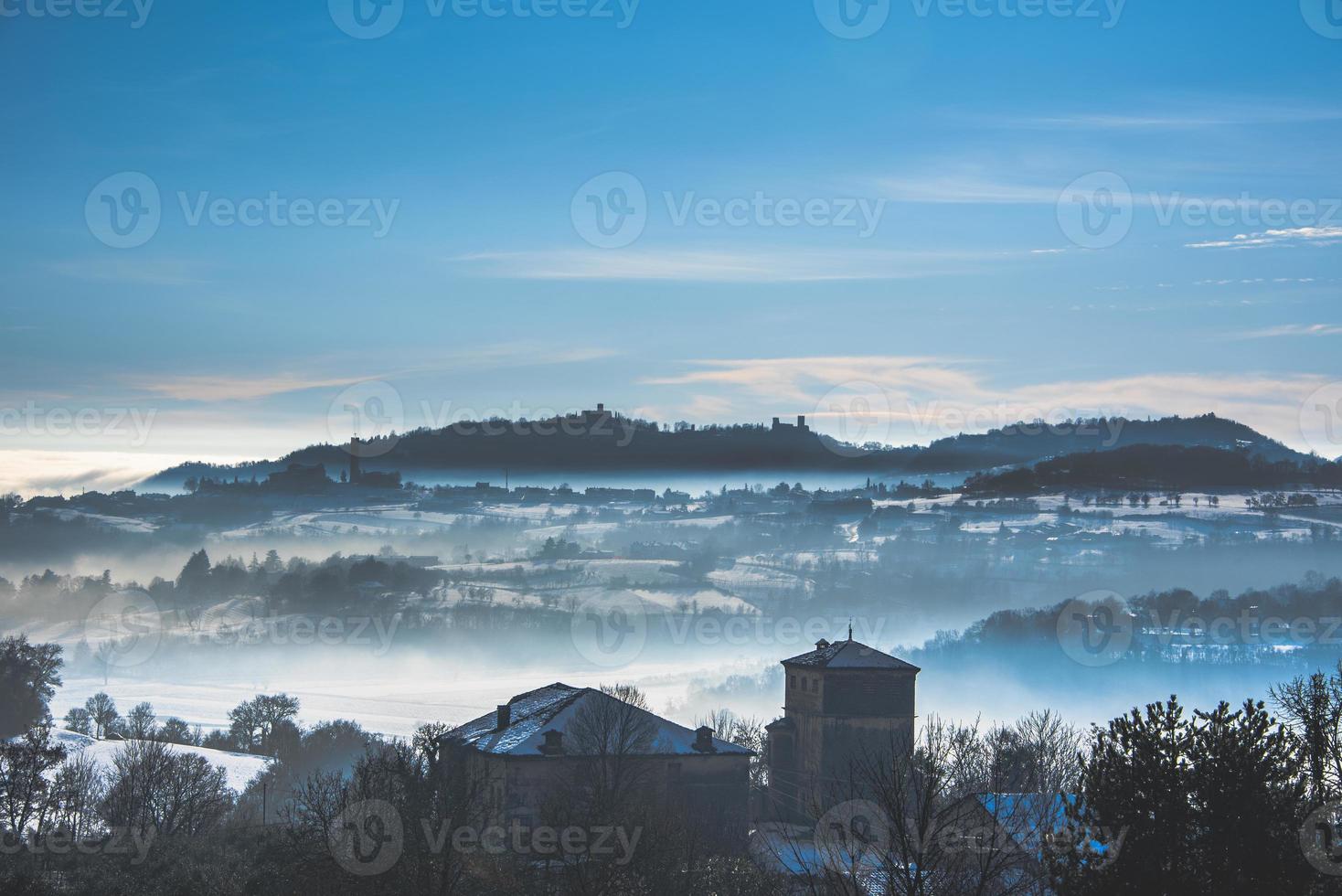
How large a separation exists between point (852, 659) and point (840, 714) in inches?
113

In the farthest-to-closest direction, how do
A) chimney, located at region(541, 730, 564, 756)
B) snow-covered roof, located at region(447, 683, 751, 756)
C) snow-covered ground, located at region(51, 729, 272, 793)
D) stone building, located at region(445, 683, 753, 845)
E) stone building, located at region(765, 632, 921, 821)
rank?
snow-covered ground, located at region(51, 729, 272, 793) < stone building, located at region(765, 632, 921, 821) < snow-covered roof, located at region(447, 683, 751, 756) < chimney, located at region(541, 730, 564, 756) < stone building, located at region(445, 683, 753, 845)

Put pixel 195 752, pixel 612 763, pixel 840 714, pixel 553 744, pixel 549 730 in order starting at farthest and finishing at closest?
1. pixel 195 752
2. pixel 840 714
3. pixel 549 730
4. pixel 553 744
5. pixel 612 763

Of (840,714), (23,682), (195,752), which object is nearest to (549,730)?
(840,714)

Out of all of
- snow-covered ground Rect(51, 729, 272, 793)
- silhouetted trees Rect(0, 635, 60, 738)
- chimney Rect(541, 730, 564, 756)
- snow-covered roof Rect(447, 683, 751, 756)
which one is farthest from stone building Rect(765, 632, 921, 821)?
silhouetted trees Rect(0, 635, 60, 738)

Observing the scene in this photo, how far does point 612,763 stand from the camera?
60.1m

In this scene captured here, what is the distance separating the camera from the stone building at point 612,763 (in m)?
59.1

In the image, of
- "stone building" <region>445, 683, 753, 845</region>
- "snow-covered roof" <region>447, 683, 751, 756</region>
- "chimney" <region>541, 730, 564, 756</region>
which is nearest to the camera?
"stone building" <region>445, 683, 753, 845</region>

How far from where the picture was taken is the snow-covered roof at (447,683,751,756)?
61750 mm

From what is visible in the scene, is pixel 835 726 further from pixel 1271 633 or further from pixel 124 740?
pixel 1271 633

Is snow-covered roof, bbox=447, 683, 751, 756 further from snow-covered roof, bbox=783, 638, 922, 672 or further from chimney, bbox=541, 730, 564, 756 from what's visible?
snow-covered roof, bbox=783, 638, 922, 672

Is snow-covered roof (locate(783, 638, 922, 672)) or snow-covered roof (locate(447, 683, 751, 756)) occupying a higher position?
snow-covered roof (locate(783, 638, 922, 672))

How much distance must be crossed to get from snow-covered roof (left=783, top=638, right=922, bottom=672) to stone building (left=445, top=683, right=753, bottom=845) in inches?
303

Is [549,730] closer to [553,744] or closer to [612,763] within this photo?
[553,744]

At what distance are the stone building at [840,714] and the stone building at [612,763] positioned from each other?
5686 mm
